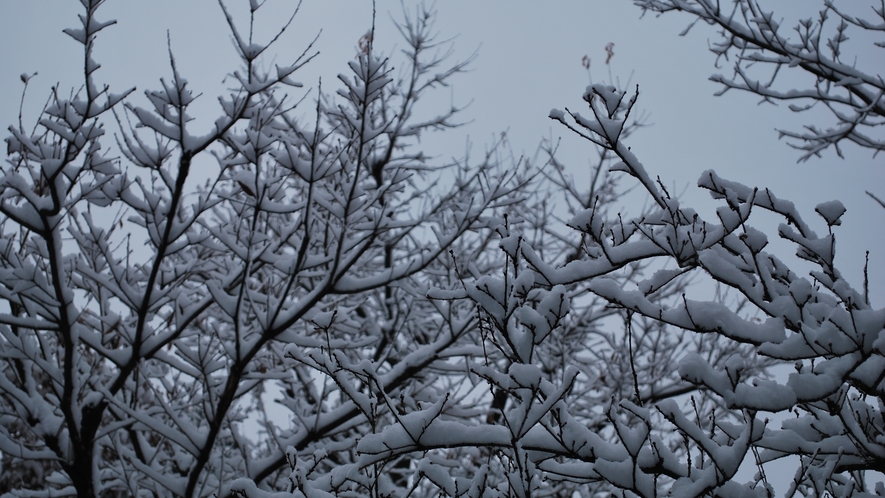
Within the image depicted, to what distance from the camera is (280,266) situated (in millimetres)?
3865

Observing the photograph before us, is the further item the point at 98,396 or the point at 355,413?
the point at 355,413

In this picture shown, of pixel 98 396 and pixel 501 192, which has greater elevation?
pixel 501 192

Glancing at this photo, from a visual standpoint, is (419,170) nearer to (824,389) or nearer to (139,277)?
(139,277)

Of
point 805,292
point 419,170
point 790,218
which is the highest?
point 419,170

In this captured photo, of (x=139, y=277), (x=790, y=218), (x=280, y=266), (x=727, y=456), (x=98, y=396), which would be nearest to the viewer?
(x=727, y=456)

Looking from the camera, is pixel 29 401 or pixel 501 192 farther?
pixel 501 192

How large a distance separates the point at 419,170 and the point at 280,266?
10.9 feet

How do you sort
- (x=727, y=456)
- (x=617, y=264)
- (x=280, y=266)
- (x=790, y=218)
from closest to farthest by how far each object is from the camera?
(x=727, y=456) → (x=617, y=264) → (x=790, y=218) → (x=280, y=266)

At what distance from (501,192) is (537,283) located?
2.66 meters

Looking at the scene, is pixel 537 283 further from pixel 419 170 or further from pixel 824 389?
pixel 419 170

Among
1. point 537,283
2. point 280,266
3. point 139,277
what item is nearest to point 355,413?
point 280,266

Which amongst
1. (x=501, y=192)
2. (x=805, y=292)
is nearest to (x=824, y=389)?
(x=805, y=292)

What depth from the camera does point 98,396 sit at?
3.58 metres

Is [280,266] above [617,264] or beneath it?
above
